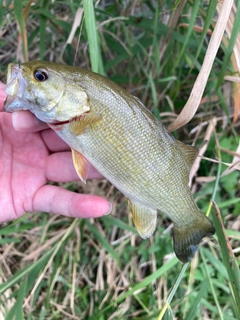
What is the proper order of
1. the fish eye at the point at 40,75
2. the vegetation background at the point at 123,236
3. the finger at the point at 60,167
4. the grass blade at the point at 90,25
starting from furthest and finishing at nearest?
1. the vegetation background at the point at 123,236
2. the finger at the point at 60,167
3. the fish eye at the point at 40,75
4. the grass blade at the point at 90,25

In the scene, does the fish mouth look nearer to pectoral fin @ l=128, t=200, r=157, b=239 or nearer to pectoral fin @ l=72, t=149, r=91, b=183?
pectoral fin @ l=72, t=149, r=91, b=183

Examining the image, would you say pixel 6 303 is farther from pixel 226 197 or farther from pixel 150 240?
pixel 226 197

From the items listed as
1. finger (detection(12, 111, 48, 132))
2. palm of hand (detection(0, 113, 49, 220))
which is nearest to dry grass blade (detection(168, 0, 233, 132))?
finger (detection(12, 111, 48, 132))

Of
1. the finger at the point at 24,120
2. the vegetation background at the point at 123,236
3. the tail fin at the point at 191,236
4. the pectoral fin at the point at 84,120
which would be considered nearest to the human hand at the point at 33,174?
the finger at the point at 24,120

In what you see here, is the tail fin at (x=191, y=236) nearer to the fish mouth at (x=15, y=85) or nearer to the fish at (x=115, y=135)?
the fish at (x=115, y=135)

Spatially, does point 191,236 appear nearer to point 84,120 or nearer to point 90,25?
point 84,120

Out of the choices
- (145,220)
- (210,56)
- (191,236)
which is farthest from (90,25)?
(191,236)

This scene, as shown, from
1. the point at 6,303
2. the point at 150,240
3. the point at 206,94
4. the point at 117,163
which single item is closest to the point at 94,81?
the point at 117,163
